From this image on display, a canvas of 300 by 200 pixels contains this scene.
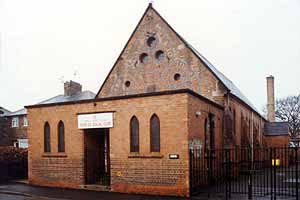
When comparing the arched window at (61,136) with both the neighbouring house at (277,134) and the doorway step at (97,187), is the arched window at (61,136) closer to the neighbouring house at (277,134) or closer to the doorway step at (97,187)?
the doorway step at (97,187)

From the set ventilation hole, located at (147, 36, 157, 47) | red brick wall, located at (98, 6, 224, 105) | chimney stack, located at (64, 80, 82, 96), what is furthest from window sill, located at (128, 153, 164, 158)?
chimney stack, located at (64, 80, 82, 96)

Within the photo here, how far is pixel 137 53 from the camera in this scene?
26.3 m

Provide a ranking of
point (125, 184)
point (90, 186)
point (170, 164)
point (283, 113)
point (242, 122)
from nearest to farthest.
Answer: point (170, 164) → point (125, 184) → point (90, 186) → point (242, 122) → point (283, 113)

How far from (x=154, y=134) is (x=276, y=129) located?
3155 centimetres

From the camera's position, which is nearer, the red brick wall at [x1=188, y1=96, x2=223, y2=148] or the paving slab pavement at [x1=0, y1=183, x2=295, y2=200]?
the paving slab pavement at [x1=0, y1=183, x2=295, y2=200]

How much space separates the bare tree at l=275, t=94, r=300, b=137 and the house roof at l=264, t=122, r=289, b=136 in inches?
565

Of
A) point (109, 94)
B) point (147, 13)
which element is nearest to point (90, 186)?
point (109, 94)

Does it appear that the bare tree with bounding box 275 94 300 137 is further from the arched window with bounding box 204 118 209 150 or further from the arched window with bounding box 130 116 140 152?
the arched window with bounding box 130 116 140 152

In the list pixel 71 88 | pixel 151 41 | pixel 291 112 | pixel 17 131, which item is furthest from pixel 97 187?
pixel 291 112

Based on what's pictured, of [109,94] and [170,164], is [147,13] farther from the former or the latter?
[170,164]

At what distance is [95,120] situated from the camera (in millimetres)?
17859

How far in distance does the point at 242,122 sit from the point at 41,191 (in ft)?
60.6

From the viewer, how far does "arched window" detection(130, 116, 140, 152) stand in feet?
54.9

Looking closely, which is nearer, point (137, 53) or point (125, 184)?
point (125, 184)
